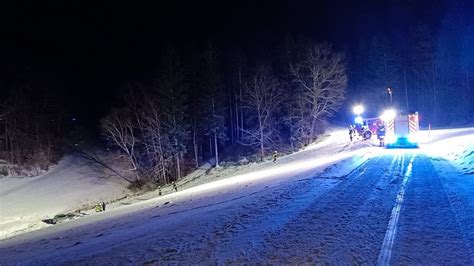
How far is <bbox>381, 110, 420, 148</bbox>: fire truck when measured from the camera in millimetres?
28781

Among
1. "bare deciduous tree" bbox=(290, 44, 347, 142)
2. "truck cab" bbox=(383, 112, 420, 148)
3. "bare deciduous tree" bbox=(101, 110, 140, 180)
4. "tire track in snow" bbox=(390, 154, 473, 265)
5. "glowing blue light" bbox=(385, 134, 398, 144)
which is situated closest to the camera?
"tire track in snow" bbox=(390, 154, 473, 265)

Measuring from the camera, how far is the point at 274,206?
10469 mm

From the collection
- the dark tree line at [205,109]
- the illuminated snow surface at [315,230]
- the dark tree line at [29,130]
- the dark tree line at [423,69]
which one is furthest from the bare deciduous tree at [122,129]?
the dark tree line at [423,69]

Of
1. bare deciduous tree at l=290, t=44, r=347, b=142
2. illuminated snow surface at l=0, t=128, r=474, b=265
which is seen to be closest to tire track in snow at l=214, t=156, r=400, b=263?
illuminated snow surface at l=0, t=128, r=474, b=265

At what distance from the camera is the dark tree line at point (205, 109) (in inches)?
1845

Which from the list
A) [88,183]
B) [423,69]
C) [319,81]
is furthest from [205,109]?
[423,69]

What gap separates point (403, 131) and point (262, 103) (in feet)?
84.9

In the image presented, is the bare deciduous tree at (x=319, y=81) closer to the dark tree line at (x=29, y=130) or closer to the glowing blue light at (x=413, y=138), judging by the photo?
the glowing blue light at (x=413, y=138)

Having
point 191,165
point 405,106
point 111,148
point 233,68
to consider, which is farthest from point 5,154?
point 405,106

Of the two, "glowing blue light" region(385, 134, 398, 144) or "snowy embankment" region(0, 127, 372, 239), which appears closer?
"glowing blue light" region(385, 134, 398, 144)

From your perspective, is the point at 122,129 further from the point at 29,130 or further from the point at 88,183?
the point at 29,130

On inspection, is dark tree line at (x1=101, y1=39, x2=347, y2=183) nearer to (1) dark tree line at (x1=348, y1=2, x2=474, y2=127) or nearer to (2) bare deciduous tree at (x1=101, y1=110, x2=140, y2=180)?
(2) bare deciduous tree at (x1=101, y1=110, x2=140, y2=180)

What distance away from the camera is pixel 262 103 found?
5325 centimetres

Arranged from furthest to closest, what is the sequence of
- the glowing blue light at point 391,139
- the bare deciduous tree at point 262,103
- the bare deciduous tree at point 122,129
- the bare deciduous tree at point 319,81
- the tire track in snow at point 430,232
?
the bare deciduous tree at point 262,103
the bare deciduous tree at point 319,81
the bare deciduous tree at point 122,129
the glowing blue light at point 391,139
the tire track in snow at point 430,232
